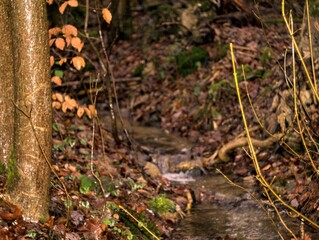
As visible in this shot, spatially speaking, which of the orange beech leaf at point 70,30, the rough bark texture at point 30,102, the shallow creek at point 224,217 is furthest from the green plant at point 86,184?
the orange beech leaf at point 70,30

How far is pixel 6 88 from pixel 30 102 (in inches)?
25.7

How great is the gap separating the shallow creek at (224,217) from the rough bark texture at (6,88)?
7.32ft

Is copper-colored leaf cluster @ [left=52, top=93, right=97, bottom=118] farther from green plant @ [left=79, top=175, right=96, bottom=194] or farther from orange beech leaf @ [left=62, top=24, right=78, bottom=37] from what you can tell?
orange beech leaf @ [left=62, top=24, right=78, bottom=37]

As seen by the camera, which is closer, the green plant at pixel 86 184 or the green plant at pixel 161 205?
the green plant at pixel 86 184

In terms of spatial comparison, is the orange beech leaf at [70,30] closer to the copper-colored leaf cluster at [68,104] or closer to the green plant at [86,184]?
the copper-colored leaf cluster at [68,104]

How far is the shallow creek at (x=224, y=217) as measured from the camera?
5.81 metres

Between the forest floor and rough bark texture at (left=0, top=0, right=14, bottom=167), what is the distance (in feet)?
2.03

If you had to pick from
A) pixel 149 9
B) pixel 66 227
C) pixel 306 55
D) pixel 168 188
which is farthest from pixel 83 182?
pixel 149 9

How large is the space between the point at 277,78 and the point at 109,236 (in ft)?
17.8

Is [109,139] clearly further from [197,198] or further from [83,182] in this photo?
[83,182]

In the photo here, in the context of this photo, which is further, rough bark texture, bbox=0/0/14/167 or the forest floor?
the forest floor

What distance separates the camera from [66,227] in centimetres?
451

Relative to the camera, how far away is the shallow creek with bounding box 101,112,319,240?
5.81 meters

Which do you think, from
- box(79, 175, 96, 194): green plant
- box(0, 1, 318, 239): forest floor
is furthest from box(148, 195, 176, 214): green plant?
box(79, 175, 96, 194): green plant
